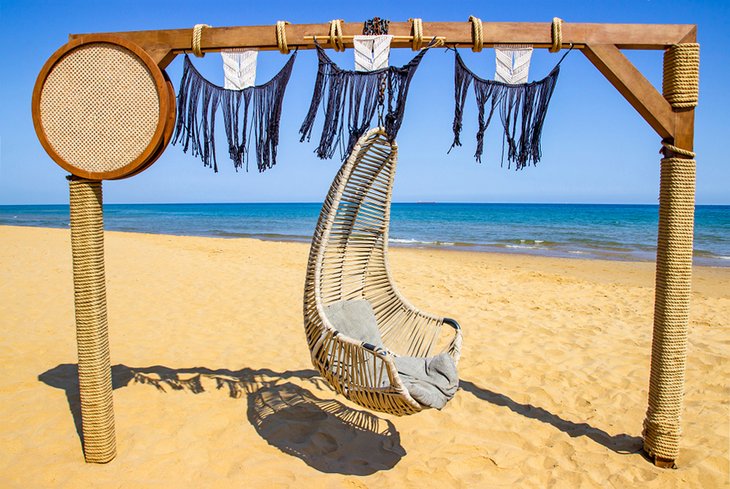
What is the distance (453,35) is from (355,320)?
1646 mm

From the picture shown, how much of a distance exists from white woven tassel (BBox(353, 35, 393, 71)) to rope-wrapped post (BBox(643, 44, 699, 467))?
4.61 feet

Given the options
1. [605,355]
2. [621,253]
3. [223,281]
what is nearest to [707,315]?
[605,355]

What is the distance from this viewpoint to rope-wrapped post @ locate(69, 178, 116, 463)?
2.36 meters

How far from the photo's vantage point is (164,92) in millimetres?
2314

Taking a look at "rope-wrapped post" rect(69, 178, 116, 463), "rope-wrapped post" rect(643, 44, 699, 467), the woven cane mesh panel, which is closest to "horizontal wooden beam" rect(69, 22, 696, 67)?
"rope-wrapped post" rect(643, 44, 699, 467)

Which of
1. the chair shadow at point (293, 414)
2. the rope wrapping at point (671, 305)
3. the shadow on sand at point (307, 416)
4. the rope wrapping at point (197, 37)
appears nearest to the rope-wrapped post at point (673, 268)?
the rope wrapping at point (671, 305)

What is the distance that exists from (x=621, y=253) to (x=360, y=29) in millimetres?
13623

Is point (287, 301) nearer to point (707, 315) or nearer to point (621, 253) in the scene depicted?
point (707, 315)

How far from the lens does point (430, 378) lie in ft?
8.23

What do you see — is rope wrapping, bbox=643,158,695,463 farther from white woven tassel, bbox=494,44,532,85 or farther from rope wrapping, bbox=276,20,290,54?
rope wrapping, bbox=276,20,290,54

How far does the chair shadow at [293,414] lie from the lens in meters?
2.61

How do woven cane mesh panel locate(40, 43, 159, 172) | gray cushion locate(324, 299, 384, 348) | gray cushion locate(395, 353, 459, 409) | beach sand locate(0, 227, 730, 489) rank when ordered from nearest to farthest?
1. gray cushion locate(395, 353, 459, 409)
2. woven cane mesh panel locate(40, 43, 159, 172)
3. beach sand locate(0, 227, 730, 489)
4. gray cushion locate(324, 299, 384, 348)

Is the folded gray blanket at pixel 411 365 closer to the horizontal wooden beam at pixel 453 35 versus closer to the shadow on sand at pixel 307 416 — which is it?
the shadow on sand at pixel 307 416

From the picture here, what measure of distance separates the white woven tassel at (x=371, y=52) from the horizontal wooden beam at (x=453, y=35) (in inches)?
3.6
